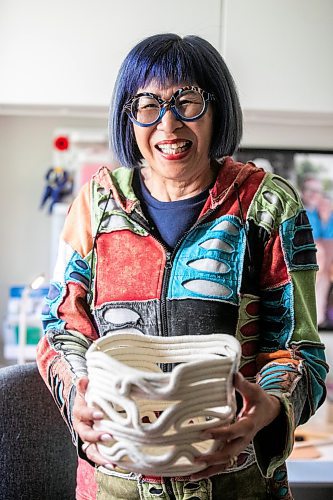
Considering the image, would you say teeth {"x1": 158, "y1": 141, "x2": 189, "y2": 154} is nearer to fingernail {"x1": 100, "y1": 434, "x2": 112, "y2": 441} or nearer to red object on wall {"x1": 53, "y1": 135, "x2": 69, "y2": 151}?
fingernail {"x1": 100, "y1": 434, "x2": 112, "y2": 441}

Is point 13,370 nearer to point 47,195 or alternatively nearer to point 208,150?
point 208,150

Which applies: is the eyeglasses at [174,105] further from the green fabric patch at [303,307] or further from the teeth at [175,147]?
the green fabric patch at [303,307]

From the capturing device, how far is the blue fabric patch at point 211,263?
988 mm

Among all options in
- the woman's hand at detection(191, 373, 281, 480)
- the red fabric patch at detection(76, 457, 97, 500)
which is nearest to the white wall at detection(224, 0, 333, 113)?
the red fabric patch at detection(76, 457, 97, 500)

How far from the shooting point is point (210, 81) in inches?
40.1

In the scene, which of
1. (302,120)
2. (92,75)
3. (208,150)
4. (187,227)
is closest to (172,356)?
(187,227)

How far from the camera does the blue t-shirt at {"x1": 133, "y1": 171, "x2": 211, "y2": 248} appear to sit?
103 cm

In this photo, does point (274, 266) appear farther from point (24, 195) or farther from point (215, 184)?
point (24, 195)

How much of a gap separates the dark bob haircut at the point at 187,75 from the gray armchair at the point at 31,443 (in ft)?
1.63

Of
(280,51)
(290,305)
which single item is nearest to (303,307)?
(290,305)

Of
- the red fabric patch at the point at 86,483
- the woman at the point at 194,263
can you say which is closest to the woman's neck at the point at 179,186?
the woman at the point at 194,263

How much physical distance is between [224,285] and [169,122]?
0.22 m

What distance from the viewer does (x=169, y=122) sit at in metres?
0.99

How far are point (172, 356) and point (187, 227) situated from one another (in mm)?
191
